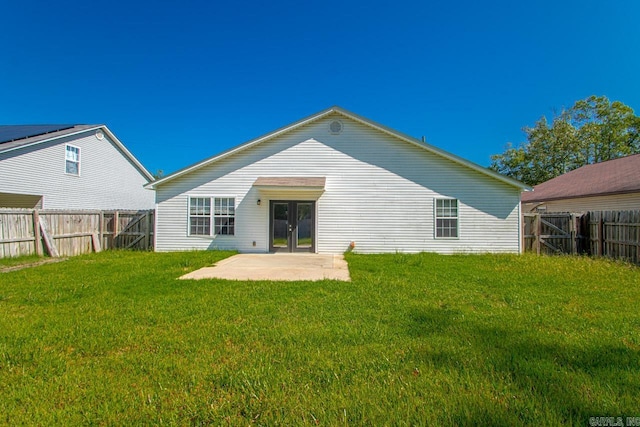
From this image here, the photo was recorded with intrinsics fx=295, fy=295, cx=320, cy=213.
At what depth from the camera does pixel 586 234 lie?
10.9 m

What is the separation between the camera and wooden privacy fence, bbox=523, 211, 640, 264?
9094mm

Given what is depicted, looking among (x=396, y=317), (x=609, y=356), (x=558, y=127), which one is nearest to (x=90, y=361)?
(x=396, y=317)

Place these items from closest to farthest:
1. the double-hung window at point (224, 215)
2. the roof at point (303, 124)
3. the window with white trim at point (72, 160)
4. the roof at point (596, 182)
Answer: the roof at point (303, 124)
the double-hung window at point (224, 215)
the roof at point (596, 182)
the window with white trim at point (72, 160)

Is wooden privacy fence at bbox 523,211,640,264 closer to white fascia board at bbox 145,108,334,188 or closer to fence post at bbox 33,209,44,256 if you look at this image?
white fascia board at bbox 145,108,334,188

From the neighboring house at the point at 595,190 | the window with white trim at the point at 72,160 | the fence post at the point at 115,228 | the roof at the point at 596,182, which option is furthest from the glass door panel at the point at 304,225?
the roof at the point at 596,182

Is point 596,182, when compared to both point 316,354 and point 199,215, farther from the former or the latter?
point 199,215

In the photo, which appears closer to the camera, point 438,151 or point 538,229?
point 438,151

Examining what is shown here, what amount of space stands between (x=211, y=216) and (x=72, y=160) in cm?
925

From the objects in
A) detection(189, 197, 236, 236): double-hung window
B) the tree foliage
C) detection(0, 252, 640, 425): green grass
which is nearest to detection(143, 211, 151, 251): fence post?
detection(189, 197, 236, 236): double-hung window

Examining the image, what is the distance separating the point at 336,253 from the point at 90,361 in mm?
8932

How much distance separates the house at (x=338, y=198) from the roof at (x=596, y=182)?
23.6 feet

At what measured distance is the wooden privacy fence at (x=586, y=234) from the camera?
909cm

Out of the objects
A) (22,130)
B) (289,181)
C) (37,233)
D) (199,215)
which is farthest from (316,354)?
(22,130)

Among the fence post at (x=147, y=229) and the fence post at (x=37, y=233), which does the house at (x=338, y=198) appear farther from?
the fence post at (x=37, y=233)
